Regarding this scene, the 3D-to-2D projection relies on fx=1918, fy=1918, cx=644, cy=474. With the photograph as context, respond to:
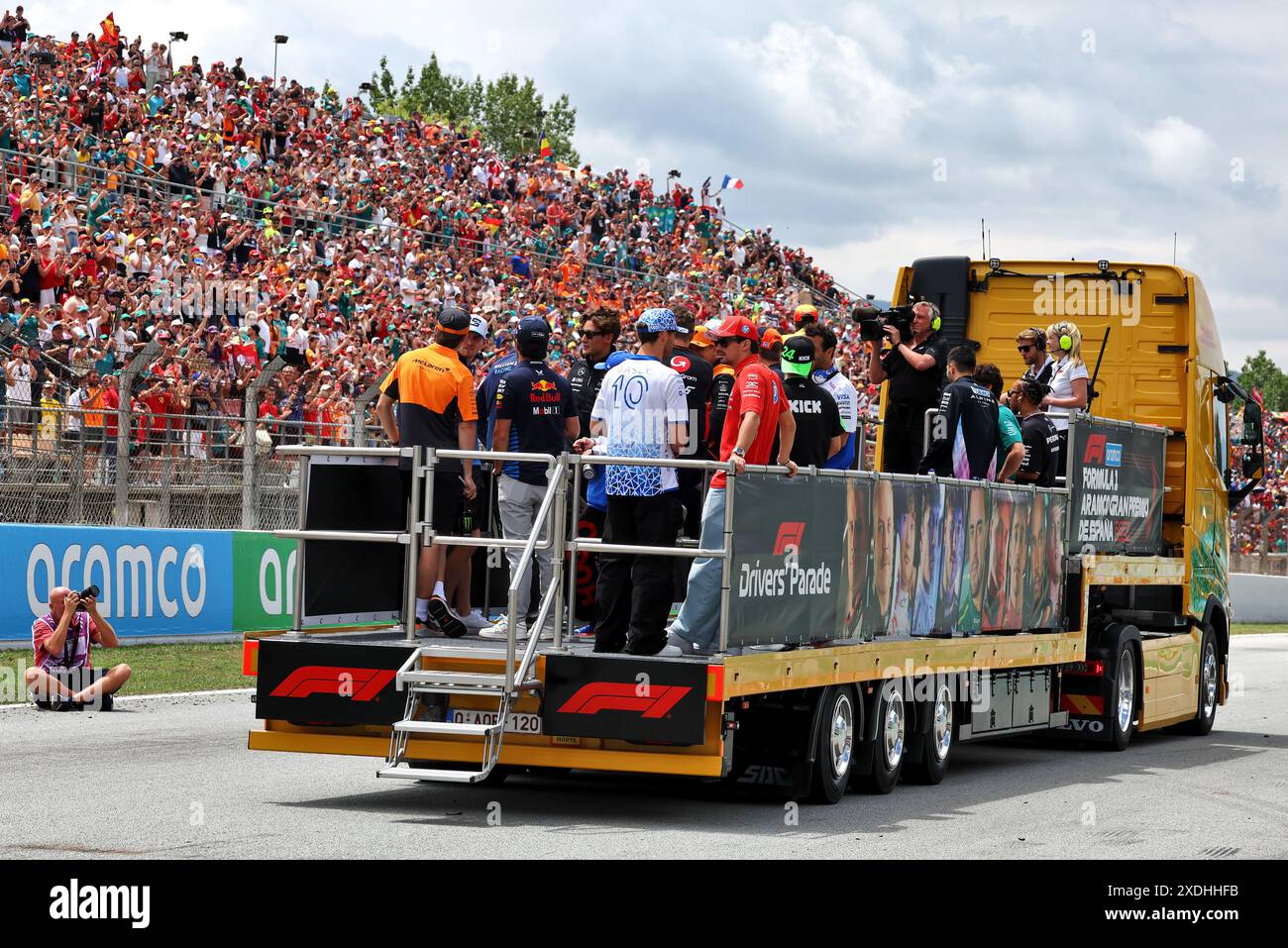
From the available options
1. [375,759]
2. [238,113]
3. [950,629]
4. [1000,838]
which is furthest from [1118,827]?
[238,113]

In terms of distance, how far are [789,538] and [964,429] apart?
121 inches

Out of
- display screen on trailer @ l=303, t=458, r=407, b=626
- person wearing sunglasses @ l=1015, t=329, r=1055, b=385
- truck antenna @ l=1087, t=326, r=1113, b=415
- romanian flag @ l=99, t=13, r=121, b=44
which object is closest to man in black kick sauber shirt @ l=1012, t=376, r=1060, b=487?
person wearing sunglasses @ l=1015, t=329, r=1055, b=385

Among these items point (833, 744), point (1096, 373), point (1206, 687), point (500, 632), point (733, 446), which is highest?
point (1096, 373)

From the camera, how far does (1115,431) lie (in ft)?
45.7

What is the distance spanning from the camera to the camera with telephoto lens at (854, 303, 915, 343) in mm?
12570

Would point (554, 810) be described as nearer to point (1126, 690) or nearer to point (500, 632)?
point (500, 632)

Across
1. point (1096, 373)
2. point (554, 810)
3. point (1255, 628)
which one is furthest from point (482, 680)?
point (1255, 628)

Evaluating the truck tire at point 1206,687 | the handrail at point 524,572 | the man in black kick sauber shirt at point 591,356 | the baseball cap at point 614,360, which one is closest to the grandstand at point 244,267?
the man in black kick sauber shirt at point 591,356

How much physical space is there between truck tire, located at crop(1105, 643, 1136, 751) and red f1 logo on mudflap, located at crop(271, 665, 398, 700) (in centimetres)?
646

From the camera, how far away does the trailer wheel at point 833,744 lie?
9.84 metres

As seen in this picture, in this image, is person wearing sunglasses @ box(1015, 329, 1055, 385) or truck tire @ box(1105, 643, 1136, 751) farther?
person wearing sunglasses @ box(1015, 329, 1055, 385)

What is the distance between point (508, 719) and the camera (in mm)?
9109

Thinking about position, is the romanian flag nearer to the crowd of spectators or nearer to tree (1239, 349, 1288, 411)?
the crowd of spectators
